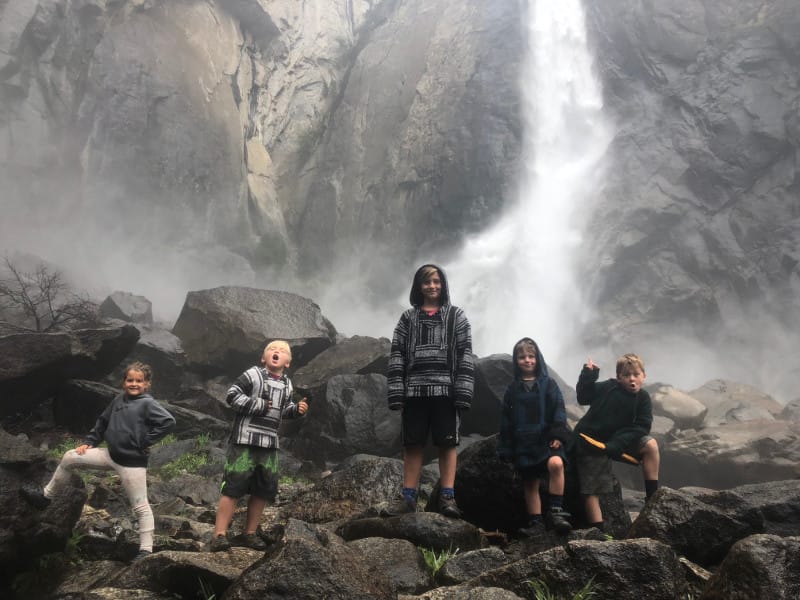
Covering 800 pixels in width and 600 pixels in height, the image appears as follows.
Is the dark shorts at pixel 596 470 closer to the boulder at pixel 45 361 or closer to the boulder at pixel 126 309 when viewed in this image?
the boulder at pixel 45 361

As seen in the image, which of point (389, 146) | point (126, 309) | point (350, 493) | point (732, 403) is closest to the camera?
point (350, 493)

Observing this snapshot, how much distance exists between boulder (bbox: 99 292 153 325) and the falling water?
1406 cm

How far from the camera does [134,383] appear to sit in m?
4.40

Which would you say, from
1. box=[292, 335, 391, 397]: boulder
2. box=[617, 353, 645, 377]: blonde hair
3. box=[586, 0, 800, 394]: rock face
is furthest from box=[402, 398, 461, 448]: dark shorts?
box=[586, 0, 800, 394]: rock face

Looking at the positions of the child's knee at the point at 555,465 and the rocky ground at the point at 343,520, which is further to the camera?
the child's knee at the point at 555,465

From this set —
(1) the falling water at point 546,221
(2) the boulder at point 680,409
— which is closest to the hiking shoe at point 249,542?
(2) the boulder at point 680,409

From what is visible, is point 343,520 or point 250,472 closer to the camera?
point 250,472

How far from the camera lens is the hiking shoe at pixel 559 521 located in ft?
12.6

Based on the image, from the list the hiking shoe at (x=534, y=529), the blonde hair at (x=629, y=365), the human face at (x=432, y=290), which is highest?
the human face at (x=432, y=290)

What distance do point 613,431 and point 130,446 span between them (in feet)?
12.4

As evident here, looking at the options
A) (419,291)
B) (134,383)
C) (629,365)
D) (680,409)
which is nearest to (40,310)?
(134,383)

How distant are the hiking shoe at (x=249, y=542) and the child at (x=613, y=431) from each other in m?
2.45

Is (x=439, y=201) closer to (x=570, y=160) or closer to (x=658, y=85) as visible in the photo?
(x=570, y=160)

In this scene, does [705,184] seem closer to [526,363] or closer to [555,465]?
[526,363]
